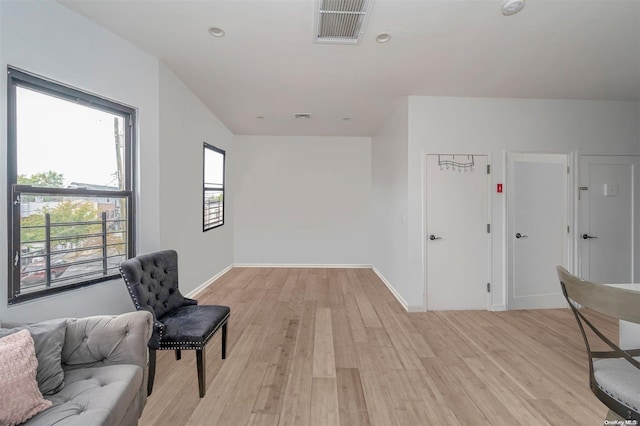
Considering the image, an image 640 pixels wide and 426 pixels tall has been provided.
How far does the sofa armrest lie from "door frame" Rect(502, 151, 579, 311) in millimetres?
4015

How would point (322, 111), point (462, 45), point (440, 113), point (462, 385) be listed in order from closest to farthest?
point (462, 385), point (462, 45), point (440, 113), point (322, 111)

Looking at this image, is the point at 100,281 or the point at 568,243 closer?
the point at 100,281

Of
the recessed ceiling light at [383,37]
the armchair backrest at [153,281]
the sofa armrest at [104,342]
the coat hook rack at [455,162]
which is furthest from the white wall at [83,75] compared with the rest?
the coat hook rack at [455,162]

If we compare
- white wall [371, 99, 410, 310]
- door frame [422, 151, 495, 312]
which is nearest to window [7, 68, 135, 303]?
white wall [371, 99, 410, 310]

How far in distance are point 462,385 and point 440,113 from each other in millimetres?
3054

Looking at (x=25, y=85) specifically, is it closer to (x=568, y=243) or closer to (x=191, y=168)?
(x=191, y=168)

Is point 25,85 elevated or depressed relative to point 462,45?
depressed

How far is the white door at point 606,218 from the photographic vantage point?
11.9ft

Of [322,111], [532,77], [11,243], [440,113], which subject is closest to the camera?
[11,243]

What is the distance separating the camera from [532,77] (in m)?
2.97

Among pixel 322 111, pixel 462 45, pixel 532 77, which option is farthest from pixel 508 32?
pixel 322 111

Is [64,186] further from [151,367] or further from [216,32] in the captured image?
[216,32]

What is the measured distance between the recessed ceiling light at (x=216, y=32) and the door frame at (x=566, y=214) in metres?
3.62

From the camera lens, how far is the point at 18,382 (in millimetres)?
1128
